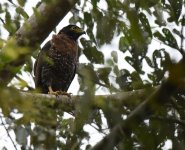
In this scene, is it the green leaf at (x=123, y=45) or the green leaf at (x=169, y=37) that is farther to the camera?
the green leaf at (x=123, y=45)

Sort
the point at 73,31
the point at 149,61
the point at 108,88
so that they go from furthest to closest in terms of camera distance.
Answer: the point at 73,31 → the point at 149,61 → the point at 108,88

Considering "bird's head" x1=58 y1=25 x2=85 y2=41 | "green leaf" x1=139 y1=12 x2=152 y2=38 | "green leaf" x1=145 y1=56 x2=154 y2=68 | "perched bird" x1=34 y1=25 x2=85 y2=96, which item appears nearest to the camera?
"green leaf" x1=139 y1=12 x2=152 y2=38

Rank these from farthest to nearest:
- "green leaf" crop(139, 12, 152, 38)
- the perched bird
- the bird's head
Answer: the bird's head → the perched bird → "green leaf" crop(139, 12, 152, 38)

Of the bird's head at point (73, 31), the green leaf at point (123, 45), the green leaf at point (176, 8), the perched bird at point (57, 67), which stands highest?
the bird's head at point (73, 31)

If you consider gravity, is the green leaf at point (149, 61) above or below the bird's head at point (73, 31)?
below

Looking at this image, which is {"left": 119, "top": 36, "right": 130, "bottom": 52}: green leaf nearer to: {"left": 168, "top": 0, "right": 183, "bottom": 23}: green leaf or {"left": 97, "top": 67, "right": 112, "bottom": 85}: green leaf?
{"left": 168, "top": 0, "right": 183, "bottom": 23}: green leaf

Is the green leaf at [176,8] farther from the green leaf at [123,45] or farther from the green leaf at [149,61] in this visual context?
the green leaf at [123,45]

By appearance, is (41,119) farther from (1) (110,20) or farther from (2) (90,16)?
(2) (90,16)

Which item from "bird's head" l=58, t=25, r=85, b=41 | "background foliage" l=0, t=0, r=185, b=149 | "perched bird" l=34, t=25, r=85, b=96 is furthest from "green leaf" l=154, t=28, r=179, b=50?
"bird's head" l=58, t=25, r=85, b=41

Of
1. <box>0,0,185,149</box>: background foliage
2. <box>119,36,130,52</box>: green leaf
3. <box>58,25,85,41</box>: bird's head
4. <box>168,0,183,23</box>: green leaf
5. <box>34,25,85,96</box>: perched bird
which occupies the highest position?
<box>58,25,85,41</box>: bird's head

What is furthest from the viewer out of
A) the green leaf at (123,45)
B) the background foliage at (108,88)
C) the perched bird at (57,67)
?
the perched bird at (57,67)

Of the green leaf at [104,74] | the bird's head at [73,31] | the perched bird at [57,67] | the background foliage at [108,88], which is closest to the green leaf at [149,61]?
the background foliage at [108,88]

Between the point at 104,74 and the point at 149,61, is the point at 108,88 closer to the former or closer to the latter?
the point at 104,74

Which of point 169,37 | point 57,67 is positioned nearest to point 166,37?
point 169,37
